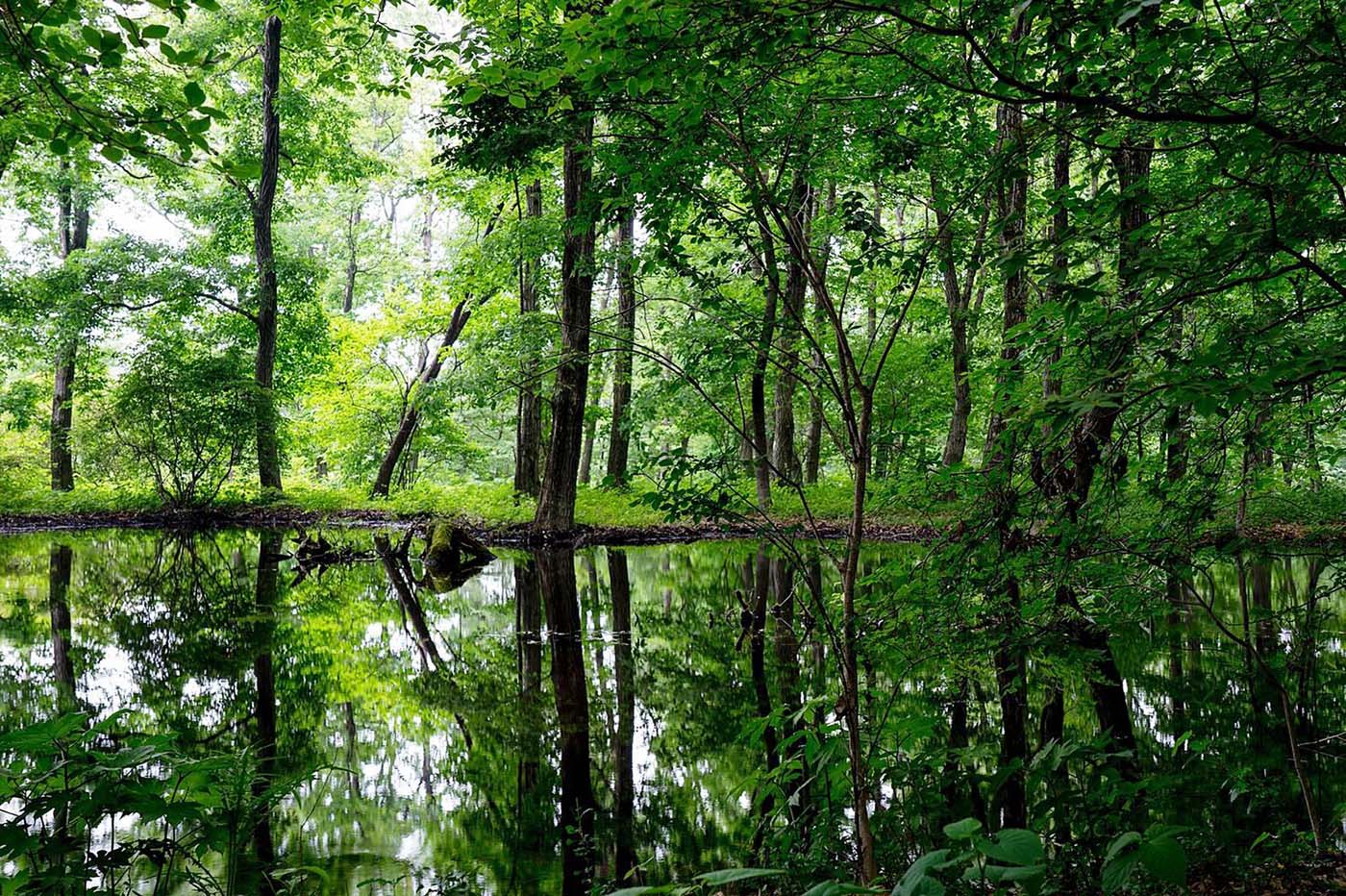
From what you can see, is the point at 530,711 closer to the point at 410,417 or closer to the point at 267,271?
the point at 410,417

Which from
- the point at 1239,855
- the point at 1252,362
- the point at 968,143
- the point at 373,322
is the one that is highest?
the point at 373,322

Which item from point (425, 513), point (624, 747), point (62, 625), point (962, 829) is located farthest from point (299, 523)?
point (962, 829)

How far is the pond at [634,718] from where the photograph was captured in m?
3.06

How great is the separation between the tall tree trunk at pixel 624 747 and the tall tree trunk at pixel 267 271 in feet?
41.6

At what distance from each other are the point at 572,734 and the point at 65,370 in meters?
21.6

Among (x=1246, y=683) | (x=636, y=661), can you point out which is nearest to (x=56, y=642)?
(x=636, y=661)

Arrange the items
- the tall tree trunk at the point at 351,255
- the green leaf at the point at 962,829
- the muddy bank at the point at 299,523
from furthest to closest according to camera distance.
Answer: the tall tree trunk at the point at 351,255 → the muddy bank at the point at 299,523 → the green leaf at the point at 962,829

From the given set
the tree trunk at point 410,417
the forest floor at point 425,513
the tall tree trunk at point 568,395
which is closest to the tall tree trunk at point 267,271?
the forest floor at point 425,513

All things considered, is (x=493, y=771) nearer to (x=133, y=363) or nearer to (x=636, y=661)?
(x=636, y=661)

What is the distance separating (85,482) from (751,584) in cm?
1975

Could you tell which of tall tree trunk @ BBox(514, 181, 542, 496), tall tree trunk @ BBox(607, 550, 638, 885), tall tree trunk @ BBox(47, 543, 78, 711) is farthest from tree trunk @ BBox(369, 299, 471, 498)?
tall tree trunk @ BBox(607, 550, 638, 885)

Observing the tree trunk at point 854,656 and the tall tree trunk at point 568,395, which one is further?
the tall tree trunk at point 568,395

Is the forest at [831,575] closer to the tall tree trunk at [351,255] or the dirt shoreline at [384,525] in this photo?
the dirt shoreline at [384,525]

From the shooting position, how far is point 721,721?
537 centimetres
